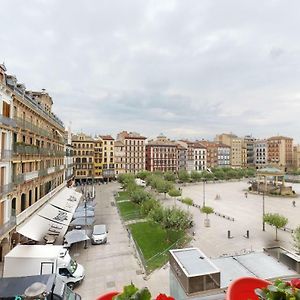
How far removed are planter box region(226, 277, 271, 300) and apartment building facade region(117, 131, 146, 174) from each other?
93.9 meters

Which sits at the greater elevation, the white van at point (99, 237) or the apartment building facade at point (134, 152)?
the apartment building facade at point (134, 152)

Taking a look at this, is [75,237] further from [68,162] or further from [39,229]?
[68,162]

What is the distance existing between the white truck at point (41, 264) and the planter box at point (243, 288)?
1565cm

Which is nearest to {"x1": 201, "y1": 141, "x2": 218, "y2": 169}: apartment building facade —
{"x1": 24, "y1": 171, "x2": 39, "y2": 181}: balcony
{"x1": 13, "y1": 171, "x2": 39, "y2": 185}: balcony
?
{"x1": 24, "y1": 171, "x2": 39, "y2": 181}: balcony

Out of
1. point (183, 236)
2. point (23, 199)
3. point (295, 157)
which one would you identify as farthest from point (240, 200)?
point (295, 157)

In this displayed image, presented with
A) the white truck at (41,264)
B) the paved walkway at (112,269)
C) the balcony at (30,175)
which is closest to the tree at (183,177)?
the paved walkway at (112,269)

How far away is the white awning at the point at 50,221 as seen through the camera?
2419 centimetres

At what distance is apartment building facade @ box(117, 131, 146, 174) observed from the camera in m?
99.0

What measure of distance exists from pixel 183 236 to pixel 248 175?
292ft

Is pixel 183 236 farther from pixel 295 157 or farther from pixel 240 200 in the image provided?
pixel 295 157

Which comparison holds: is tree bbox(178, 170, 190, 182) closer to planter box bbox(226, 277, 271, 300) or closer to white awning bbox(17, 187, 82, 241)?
white awning bbox(17, 187, 82, 241)

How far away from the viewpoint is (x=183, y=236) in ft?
98.8

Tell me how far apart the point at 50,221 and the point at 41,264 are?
37.1 feet

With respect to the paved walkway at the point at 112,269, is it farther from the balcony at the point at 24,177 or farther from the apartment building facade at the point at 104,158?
the apartment building facade at the point at 104,158
